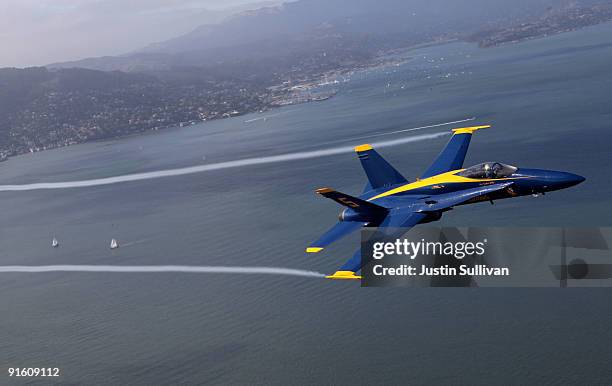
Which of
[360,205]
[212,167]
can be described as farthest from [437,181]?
[212,167]

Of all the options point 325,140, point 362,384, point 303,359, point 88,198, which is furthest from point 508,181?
point 88,198

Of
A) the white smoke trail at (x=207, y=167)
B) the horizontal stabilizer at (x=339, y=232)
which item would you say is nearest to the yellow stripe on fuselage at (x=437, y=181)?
the horizontal stabilizer at (x=339, y=232)

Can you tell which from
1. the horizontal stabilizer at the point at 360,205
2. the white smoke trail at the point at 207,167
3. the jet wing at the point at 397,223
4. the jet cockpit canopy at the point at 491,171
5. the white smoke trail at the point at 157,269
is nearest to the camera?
the horizontal stabilizer at the point at 360,205

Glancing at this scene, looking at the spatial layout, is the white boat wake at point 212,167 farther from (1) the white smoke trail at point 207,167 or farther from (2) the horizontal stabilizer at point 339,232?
(2) the horizontal stabilizer at point 339,232

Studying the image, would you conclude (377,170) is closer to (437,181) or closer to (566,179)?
(437,181)

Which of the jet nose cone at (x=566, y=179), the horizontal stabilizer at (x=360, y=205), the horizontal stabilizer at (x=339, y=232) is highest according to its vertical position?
the jet nose cone at (x=566, y=179)

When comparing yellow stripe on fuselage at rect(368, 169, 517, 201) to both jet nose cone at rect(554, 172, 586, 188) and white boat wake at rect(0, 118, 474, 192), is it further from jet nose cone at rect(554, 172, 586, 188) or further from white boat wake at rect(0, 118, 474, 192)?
white boat wake at rect(0, 118, 474, 192)

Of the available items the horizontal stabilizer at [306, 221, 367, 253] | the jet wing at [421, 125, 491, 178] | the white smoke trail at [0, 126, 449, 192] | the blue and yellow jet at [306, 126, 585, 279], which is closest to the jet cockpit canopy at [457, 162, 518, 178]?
the blue and yellow jet at [306, 126, 585, 279]
